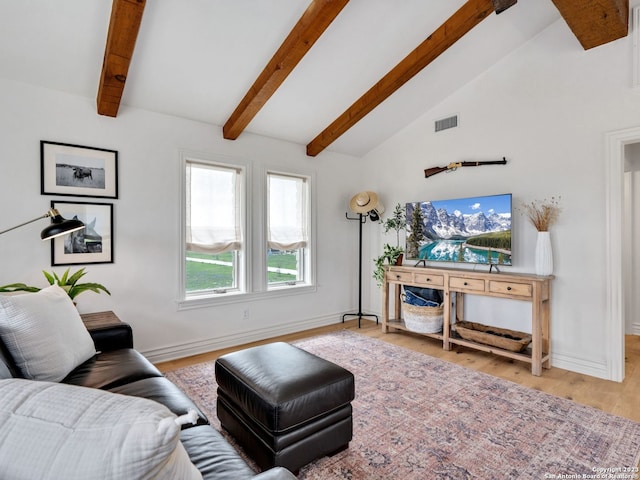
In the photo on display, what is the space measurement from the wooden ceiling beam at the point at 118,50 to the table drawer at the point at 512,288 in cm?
357

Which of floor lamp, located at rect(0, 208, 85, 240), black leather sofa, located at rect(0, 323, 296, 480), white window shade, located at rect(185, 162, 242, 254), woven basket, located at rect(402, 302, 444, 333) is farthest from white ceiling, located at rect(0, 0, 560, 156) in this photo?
woven basket, located at rect(402, 302, 444, 333)

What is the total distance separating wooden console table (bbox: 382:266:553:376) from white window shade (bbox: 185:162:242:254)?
6.46 ft

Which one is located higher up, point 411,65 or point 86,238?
point 411,65

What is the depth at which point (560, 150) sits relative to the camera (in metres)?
3.32

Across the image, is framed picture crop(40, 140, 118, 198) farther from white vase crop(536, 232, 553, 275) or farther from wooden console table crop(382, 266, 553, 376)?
white vase crop(536, 232, 553, 275)

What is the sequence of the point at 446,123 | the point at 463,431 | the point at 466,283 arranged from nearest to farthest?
the point at 463,431 < the point at 466,283 < the point at 446,123

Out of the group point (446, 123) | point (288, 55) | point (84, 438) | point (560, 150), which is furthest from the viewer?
point (446, 123)

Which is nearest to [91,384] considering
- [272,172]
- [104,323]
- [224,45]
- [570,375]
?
[104,323]

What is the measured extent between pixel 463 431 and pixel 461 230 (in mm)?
2204

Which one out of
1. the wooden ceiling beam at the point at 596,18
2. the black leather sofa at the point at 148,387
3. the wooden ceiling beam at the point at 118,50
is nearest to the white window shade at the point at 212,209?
the wooden ceiling beam at the point at 118,50

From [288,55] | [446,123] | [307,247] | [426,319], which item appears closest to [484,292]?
[426,319]

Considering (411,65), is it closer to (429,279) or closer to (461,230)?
(461,230)

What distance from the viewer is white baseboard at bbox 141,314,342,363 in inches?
137

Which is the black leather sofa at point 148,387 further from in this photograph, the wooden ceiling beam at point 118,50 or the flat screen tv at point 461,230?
the flat screen tv at point 461,230
